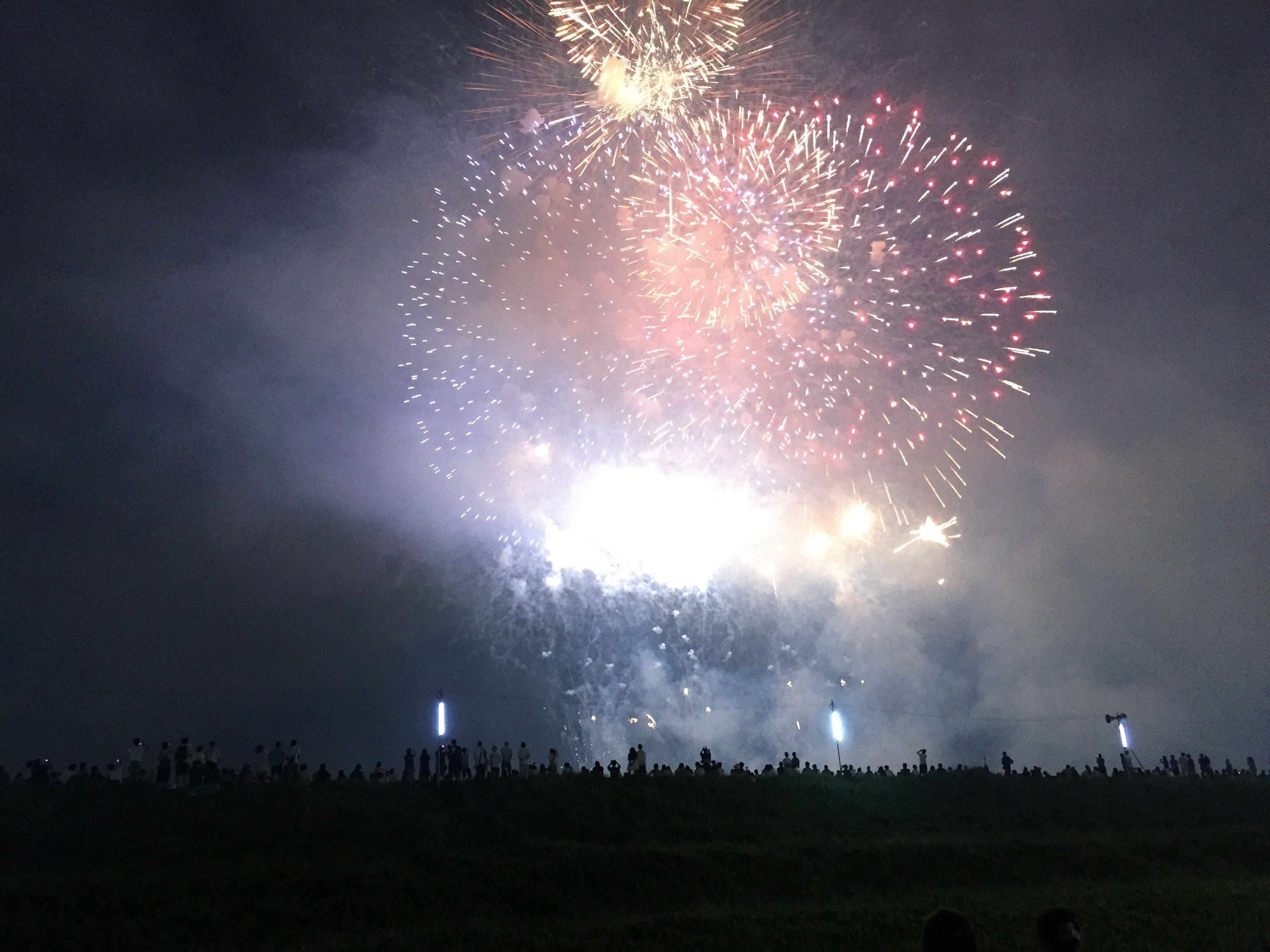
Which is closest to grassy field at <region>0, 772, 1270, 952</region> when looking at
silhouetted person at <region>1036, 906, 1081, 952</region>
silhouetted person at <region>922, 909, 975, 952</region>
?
silhouetted person at <region>1036, 906, 1081, 952</region>

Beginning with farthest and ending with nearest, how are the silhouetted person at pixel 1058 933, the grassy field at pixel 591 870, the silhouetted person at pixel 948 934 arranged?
the grassy field at pixel 591 870 < the silhouetted person at pixel 1058 933 < the silhouetted person at pixel 948 934

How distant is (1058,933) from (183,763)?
25432 millimetres

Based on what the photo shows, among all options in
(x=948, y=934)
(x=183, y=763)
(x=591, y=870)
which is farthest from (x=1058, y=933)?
(x=183, y=763)

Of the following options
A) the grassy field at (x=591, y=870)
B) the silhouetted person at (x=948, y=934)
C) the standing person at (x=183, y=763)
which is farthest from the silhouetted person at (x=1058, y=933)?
the standing person at (x=183, y=763)

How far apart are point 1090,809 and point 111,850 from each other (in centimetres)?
2932

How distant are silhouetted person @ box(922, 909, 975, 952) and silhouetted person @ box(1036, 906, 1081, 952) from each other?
2.40ft

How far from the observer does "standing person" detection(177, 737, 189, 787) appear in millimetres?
24406

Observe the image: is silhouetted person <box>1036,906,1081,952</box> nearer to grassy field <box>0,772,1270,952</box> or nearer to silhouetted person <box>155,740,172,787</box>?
grassy field <box>0,772,1270,952</box>

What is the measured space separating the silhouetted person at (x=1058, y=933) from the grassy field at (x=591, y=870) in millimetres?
13525

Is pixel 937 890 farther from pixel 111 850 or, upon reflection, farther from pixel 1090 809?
pixel 111 850

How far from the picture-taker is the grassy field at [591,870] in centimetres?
1756

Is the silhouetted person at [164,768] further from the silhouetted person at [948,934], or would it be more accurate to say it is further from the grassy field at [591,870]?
the silhouetted person at [948,934]

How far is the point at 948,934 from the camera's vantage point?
4.80 metres

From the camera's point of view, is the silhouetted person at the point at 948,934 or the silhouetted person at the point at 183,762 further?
the silhouetted person at the point at 183,762
